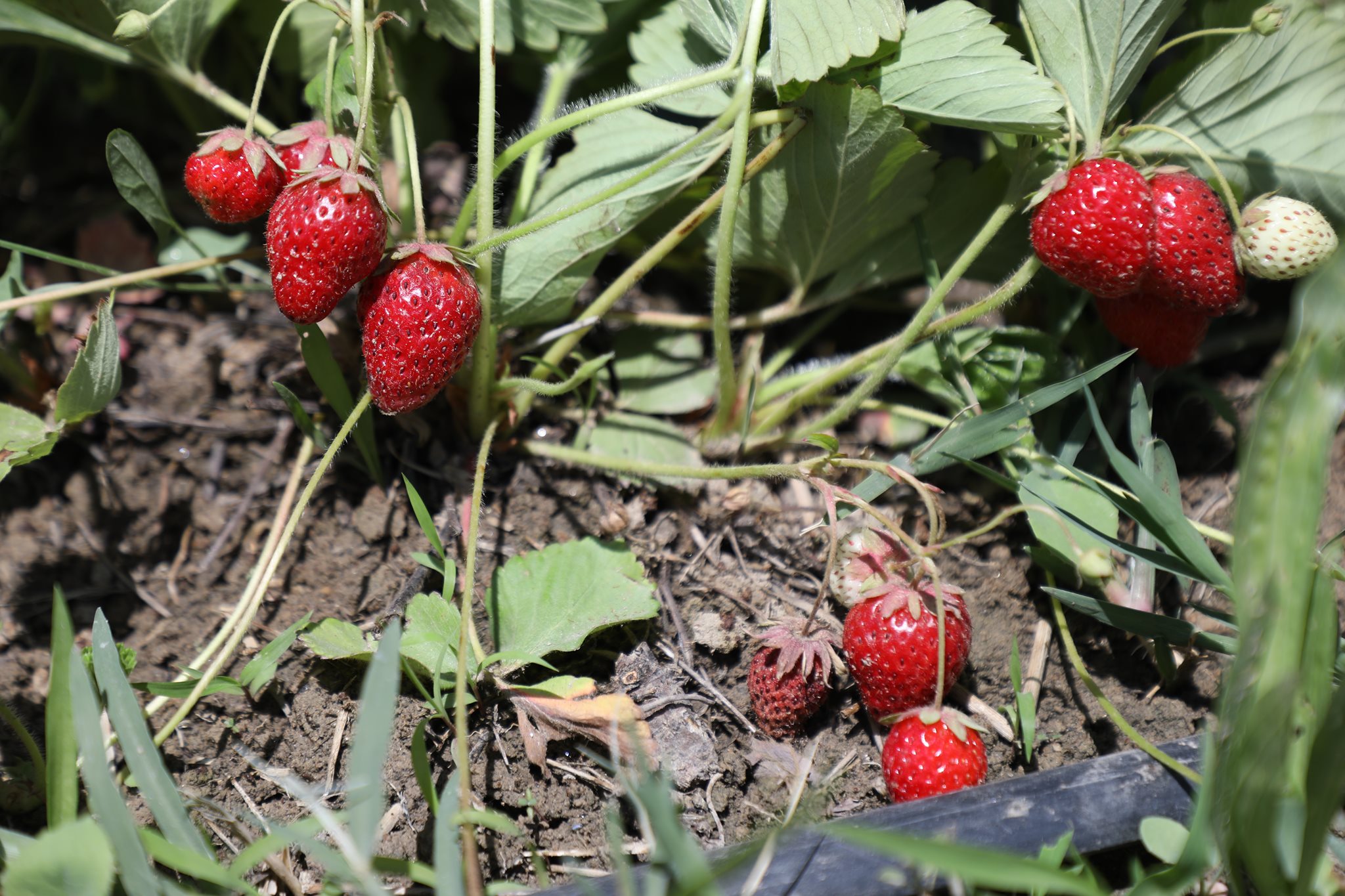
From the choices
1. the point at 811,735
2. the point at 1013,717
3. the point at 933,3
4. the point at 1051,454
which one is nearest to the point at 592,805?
the point at 811,735

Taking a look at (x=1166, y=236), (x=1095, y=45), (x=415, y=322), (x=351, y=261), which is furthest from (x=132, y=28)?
(x=1166, y=236)

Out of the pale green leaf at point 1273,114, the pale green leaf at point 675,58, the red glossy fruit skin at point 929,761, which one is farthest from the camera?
the pale green leaf at point 675,58

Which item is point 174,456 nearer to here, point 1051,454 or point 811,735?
point 811,735

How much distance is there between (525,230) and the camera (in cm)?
138

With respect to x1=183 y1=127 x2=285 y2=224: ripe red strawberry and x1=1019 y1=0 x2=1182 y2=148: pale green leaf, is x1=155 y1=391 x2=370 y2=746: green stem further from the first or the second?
x1=1019 y1=0 x2=1182 y2=148: pale green leaf

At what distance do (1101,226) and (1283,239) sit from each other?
0.96ft

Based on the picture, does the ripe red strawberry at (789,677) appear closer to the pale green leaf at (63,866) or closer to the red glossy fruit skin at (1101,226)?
the red glossy fruit skin at (1101,226)

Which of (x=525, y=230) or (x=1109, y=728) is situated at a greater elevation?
(x=525, y=230)

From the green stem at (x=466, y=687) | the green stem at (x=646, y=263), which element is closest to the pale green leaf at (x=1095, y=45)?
the green stem at (x=646, y=263)

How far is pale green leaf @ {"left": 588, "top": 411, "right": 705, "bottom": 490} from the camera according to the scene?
1.77 m

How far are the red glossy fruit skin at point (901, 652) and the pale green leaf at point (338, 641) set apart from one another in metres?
0.72

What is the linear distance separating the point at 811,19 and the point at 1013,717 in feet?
3.66

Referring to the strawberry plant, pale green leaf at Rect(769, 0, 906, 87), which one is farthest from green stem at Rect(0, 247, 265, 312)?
pale green leaf at Rect(769, 0, 906, 87)

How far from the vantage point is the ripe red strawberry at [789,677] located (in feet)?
4.56
